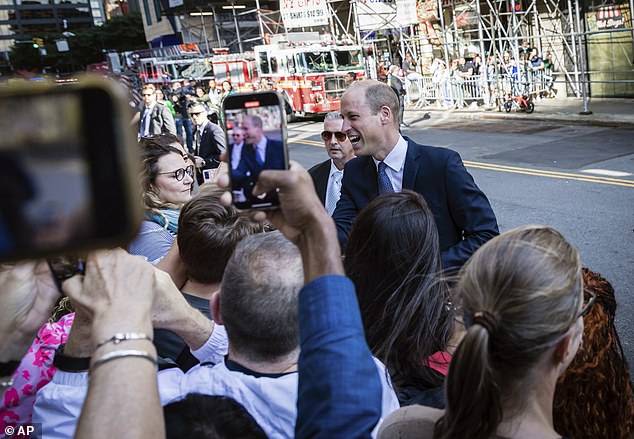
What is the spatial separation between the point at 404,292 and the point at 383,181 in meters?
1.46

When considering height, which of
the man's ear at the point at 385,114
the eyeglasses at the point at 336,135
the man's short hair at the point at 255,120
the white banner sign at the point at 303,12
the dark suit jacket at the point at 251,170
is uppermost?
the white banner sign at the point at 303,12

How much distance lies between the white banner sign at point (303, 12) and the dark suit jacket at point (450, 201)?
21878 millimetres

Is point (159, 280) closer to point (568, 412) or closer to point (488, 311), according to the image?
point (488, 311)

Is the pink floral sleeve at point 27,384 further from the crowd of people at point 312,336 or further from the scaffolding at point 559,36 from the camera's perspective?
the scaffolding at point 559,36

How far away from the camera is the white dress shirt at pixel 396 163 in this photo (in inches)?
149

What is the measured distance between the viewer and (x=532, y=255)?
151cm

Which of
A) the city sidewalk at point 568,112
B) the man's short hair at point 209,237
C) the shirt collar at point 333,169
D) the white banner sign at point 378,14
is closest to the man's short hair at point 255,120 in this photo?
the man's short hair at point 209,237

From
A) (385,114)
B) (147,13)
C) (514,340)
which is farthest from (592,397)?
(147,13)

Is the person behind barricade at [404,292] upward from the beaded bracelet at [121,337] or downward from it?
downward

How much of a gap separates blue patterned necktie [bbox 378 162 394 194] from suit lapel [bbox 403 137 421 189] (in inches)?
6.4

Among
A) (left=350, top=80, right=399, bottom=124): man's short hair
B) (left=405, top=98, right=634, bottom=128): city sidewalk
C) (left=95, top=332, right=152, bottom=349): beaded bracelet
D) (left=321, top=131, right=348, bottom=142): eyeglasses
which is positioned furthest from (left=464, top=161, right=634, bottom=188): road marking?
(left=95, top=332, right=152, bottom=349): beaded bracelet

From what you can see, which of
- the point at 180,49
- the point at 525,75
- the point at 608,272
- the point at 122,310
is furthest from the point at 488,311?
the point at 180,49

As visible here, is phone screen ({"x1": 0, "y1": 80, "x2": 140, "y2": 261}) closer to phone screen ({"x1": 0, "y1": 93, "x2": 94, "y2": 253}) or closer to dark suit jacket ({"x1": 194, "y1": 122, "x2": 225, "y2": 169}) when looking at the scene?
phone screen ({"x1": 0, "y1": 93, "x2": 94, "y2": 253})

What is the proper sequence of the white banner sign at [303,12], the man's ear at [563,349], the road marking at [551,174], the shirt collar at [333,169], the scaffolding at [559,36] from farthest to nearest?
the white banner sign at [303,12] < the scaffolding at [559,36] < the road marking at [551,174] < the shirt collar at [333,169] < the man's ear at [563,349]
